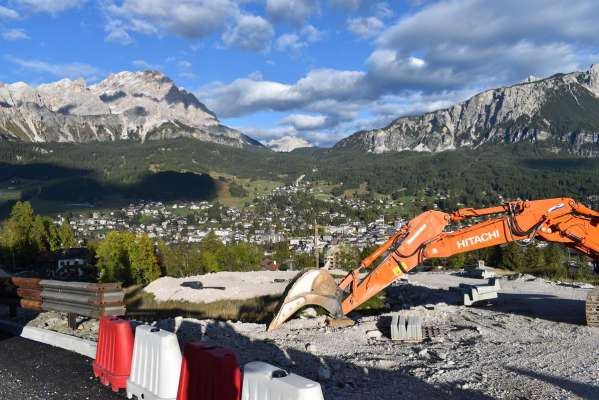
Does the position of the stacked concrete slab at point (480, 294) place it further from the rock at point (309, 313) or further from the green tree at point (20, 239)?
the green tree at point (20, 239)

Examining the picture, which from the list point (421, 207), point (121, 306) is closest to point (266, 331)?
point (121, 306)

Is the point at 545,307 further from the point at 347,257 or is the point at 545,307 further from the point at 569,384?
the point at 347,257

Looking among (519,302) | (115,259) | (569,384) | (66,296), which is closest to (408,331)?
(569,384)

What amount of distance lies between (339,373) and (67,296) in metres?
6.25

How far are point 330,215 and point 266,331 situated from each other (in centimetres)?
16969

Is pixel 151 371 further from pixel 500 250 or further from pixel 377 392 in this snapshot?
pixel 500 250

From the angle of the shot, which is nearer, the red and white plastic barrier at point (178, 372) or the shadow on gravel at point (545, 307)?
the red and white plastic barrier at point (178, 372)

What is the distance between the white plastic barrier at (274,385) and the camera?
4594 millimetres

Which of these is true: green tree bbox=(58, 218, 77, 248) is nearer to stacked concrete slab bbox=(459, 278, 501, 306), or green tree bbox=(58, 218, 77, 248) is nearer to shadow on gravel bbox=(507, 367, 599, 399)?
stacked concrete slab bbox=(459, 278, 501, 306)

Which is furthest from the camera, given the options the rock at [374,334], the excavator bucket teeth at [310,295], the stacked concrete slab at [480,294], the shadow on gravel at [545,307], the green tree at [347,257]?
the green tree at [347,257]

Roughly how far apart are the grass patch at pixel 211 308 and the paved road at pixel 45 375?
35.6 feet

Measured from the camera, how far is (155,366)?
676cm

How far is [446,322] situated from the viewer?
15781 millimetres

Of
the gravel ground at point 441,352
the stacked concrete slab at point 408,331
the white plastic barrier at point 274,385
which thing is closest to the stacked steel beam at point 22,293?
the gravel ground at point 441,352
